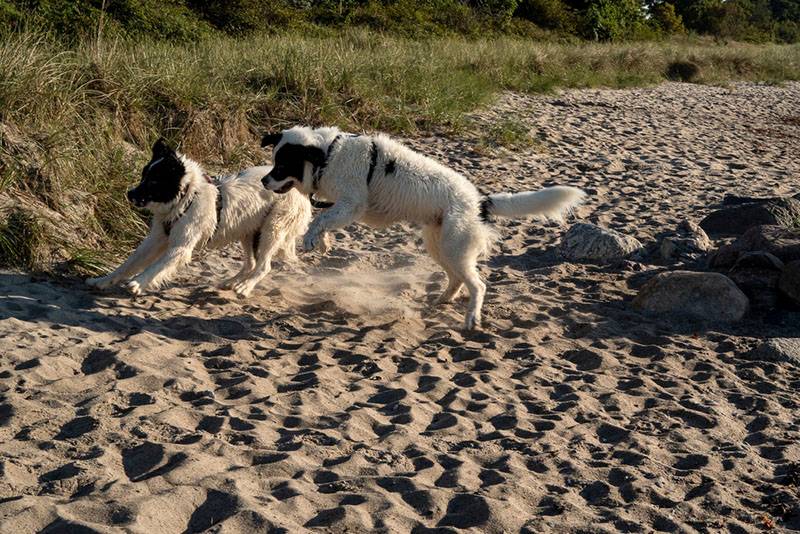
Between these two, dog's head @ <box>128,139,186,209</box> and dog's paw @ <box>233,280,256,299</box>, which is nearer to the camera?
dog's head @ <box>128,139,186,209</box>

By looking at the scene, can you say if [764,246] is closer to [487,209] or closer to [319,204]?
[487,209]

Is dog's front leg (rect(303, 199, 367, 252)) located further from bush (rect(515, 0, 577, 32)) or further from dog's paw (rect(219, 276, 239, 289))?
bush (rect(515, 0, 577, 32))

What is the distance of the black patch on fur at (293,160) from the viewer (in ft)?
21.4

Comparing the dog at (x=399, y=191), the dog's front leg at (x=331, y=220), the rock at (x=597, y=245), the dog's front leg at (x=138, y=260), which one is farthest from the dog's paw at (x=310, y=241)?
the rock at (x=597, y=245)

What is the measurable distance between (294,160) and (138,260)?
148 centimetres

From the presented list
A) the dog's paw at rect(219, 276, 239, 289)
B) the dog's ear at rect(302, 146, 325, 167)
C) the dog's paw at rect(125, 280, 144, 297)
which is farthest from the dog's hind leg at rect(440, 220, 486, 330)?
the dog's paw at rect(125, 280, 144, 297)

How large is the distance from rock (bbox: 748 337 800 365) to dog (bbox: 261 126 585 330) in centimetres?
174

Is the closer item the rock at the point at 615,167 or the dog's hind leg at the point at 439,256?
the dog's hind leg at the point at 439,256

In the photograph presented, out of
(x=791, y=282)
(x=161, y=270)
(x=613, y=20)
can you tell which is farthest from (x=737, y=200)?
(x=613, y=20)

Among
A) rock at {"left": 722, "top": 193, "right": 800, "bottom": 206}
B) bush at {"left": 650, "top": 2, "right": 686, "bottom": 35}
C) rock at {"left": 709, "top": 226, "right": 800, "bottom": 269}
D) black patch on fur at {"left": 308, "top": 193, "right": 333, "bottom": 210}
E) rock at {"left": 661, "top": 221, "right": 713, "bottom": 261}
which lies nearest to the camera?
black patch on fur at {"left": 308, "top": 193, "right": 333, "bottom": 210}

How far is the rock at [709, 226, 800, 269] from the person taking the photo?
25.8ft

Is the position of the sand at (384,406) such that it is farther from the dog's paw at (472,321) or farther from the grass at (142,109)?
the grass at (142,109)

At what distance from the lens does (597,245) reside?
8680mm

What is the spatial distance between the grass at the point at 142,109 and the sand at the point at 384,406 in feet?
2.63
